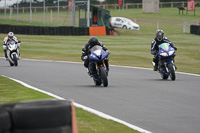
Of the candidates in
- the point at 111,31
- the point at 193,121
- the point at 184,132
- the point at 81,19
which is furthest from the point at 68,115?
the point at 81,19

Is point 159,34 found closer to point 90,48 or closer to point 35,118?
point 90,48

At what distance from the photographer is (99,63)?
43.3 ft

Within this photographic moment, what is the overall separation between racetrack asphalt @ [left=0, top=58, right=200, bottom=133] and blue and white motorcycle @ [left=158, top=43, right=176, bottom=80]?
1.35ft

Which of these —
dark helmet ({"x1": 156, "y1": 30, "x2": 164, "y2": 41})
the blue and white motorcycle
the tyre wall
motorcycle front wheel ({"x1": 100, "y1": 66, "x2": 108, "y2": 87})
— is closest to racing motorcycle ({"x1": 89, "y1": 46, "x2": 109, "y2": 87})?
motorcycle front wheel ({"x1": 100, "y1": 66, "x2": 108, "y2": 87})

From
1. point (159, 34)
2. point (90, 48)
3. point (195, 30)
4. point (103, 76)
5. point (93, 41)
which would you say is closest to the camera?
point (103, 76)

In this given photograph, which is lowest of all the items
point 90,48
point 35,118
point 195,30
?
point 195,30

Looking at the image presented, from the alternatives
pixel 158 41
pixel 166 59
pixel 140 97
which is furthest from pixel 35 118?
pixel 158 41

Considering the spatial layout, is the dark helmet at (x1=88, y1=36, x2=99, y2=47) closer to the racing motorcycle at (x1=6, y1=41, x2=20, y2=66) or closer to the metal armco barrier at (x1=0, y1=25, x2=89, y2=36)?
the racing motorcycle at (x1=6, y1=41, x2=20, y2=66)

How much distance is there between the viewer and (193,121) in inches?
304

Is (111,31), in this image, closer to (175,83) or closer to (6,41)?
(6,41)

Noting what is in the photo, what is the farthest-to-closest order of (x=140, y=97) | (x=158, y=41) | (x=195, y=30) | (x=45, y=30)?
(x=195, y=30), (x=45, y=30), (x=158, y=41), (x=140, y=97)

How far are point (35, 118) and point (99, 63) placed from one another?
29.6ft

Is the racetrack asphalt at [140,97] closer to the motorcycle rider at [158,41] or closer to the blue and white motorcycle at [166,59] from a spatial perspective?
the blue and white motorcycle at [166,59]

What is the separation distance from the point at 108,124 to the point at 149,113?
1428 millimetres
